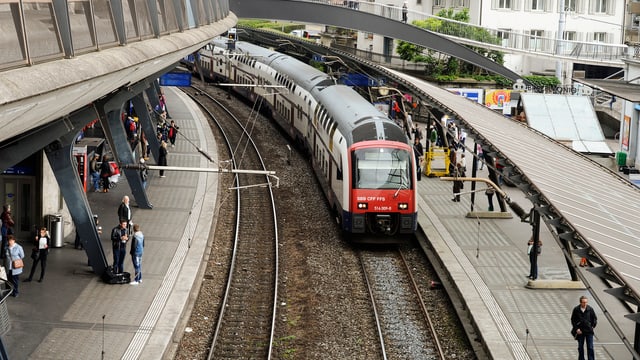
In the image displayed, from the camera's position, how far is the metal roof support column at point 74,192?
703 inches

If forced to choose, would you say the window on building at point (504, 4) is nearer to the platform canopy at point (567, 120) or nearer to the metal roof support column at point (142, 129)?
the platform canopy at point (567, 120)

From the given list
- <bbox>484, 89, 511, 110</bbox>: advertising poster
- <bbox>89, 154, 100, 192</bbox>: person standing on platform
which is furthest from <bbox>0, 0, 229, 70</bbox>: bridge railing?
<bbox>484, 89, 511, 110</bbox>: advertising poster

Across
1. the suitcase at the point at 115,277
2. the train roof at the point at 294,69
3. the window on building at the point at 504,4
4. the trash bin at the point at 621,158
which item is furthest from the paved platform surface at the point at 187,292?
the window on building at the point at 504,4

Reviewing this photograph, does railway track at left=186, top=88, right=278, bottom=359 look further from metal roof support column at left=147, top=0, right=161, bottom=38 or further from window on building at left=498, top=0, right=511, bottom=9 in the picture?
window on building at left=498, top=0, right=511, bottom=9

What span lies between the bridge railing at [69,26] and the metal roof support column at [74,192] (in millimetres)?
2525

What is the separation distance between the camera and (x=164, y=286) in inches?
737

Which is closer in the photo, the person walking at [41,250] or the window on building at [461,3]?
the person walking at [41,250]

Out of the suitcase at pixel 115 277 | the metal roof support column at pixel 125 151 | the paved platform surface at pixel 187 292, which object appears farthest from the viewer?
the metal roof support column at pixel 125 151

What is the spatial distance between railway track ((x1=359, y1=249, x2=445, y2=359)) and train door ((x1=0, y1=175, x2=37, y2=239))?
24.5 ft

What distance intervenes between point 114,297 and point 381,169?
722 centimetres

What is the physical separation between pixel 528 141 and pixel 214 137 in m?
19.6

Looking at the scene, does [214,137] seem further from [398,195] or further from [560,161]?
[560,161]

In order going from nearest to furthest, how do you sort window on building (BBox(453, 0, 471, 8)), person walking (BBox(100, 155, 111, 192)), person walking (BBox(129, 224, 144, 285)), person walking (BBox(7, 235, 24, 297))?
1. person walking (BBox(7, 235, 24, 297))
2. person walking (BBox(129, 224, 144, 285))
3. person walking (BBox(100, 155, 111, 192))
4. window on building (BBox(453, 0, 471, 8))

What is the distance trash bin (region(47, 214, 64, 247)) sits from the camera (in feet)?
69.2
